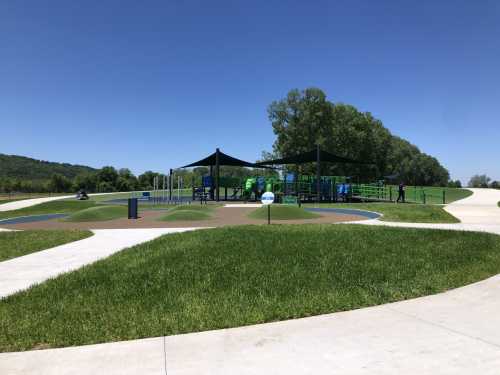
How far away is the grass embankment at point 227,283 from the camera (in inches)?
179

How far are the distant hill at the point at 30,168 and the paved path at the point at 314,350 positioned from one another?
13238 centimetres

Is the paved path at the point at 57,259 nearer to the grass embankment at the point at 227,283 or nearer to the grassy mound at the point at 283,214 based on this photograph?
the grass embankment at the point at 227,283

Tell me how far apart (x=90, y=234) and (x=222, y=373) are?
11113mm

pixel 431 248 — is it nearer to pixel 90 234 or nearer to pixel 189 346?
pixel 189 346

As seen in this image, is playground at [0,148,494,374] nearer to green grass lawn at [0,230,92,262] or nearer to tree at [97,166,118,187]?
green grass lawn at [0,230,92,262]

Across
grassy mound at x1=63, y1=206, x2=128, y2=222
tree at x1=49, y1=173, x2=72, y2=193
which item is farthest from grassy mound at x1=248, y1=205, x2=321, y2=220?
tree at x1=49, y1=173, x2=72, y2=193

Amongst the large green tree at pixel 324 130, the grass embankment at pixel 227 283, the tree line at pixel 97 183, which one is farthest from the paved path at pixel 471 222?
the tree line at pixel 97 183

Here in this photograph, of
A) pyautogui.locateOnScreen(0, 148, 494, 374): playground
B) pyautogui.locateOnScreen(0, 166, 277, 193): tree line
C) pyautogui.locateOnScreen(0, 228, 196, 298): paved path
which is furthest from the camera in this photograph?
pyautogui.locateOnScreen(0, 166, 277, 193): tree line

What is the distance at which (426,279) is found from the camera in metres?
6.31

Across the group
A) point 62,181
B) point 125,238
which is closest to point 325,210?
point 125,238

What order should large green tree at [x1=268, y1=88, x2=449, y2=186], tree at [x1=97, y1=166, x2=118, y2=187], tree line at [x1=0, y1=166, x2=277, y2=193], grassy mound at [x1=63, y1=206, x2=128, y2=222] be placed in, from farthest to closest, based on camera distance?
1. tree at [x1=97, y1=166, x2=118, y2=187]
2. tree line at [x1=0, y1=166, x2=277, y2=193]
3. large green tree at [x1=268, y1=88, x2=449, y2=186]
4. grassy mound at [x1=63, y1=206, x2=128, y2=222]

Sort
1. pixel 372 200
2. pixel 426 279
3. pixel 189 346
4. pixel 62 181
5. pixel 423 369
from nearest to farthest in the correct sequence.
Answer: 1. pixel 423 369
2. pixel 189 346
3. pixel 426 279
4. pixel 372 200
5. pixel 62 181

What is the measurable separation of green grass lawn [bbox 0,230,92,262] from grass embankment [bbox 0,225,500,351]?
3.09m

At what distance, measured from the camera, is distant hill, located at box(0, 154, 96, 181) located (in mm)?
125669
